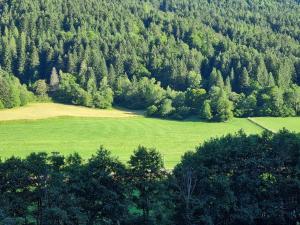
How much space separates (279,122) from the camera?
360 feet

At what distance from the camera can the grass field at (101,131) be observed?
278ft

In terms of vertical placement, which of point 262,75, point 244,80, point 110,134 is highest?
point 262,75

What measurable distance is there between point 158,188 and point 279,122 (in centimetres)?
6903

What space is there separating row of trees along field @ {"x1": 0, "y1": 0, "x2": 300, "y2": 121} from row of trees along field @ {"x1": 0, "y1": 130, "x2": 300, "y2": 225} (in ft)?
209

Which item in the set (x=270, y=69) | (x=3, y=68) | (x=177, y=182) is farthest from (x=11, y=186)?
(x=3, y=68)

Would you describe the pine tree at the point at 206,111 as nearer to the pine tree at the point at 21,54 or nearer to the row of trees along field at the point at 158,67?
the row of trees along field at the point at 158,67

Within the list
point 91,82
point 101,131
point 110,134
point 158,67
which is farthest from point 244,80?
point 110,134

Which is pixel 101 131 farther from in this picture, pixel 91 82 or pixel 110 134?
pixel 91 82

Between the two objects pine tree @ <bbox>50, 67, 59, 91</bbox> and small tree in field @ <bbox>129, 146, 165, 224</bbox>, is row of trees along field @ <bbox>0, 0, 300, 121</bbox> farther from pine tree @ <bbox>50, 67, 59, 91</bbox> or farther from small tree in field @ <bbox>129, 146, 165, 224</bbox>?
small tree in field @ <bbox>129, 146, 165, 224</bbox>

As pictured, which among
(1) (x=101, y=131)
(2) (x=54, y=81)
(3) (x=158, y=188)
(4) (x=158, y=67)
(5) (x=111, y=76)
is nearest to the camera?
(3) (x=158, y=188)

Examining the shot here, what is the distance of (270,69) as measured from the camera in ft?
502

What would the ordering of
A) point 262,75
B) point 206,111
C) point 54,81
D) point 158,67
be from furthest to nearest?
point 158,67 < point 54,81 < point 262,75 < point 206,111

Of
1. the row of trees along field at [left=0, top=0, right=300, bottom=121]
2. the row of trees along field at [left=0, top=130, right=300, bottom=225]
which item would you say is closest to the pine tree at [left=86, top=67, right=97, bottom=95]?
the row of trees along field at [left=0, top=0, right=300, bottom=121]

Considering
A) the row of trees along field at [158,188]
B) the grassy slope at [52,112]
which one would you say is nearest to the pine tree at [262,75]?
the grassy slope at [52,112]
